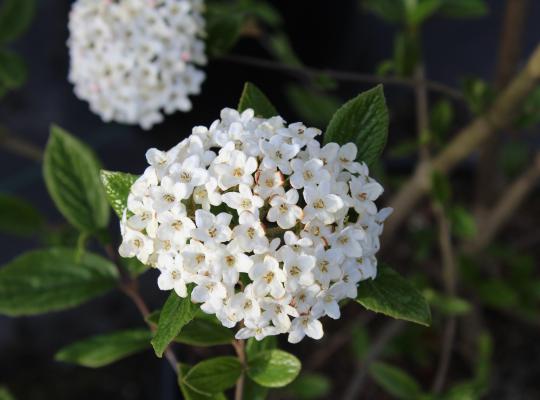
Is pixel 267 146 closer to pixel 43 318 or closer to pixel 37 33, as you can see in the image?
pixel 43 318

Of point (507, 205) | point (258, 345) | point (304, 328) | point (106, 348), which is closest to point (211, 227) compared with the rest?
point (304, 328)

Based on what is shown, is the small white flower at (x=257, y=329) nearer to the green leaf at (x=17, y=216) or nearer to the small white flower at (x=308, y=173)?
the small white flower at (x=308, y=173)

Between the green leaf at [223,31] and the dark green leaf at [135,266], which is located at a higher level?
the green leaf at [223,31]

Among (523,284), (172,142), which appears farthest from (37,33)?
(523,284)

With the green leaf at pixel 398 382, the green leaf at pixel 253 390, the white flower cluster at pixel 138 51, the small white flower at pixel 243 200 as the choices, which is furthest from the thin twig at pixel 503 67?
the small white flower at pixel 243 200

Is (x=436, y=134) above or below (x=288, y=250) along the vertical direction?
below
